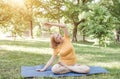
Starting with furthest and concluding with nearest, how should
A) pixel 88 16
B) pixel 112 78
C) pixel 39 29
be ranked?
1. pixel 39 29
2. pixel 88 16
3. pixel 112 78

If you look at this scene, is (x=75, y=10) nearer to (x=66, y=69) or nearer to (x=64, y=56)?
(x=64, y=56)

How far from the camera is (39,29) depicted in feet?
99.3

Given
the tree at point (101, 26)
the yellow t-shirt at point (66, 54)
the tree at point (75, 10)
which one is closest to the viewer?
the yellow t-shirt at point (66, 54)

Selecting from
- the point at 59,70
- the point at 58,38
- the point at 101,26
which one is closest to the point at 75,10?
the point at 101,26

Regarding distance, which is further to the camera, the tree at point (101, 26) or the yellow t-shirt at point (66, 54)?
the tree at point (101, 26)

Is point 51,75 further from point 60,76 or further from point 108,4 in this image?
point 108,4

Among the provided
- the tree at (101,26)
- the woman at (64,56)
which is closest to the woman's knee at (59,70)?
the woman at (64,56)

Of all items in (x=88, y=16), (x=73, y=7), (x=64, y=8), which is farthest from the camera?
(x=64, y=8)

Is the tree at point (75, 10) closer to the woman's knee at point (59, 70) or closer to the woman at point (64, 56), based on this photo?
the woman at point (64, 56)

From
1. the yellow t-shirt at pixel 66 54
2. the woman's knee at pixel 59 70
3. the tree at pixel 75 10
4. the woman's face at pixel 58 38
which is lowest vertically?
the woman's knee at pixel 59 70

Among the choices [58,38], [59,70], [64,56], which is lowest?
[59,70]

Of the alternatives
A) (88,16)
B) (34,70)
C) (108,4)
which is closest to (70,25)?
(108,4)

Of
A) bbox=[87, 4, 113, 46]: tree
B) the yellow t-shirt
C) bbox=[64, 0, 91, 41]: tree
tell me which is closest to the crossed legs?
the yellow t-shirt

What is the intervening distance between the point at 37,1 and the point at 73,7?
12.2 feet
